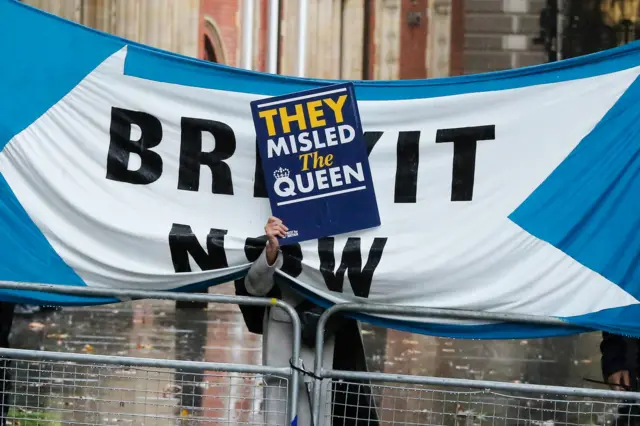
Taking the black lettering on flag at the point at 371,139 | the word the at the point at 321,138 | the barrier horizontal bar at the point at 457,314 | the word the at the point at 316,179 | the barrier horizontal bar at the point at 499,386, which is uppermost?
the black lettering on flag at the point at 371,139

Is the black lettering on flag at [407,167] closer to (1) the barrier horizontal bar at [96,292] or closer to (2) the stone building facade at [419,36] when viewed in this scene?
(1) the barrier horizontal bar at [96,292]

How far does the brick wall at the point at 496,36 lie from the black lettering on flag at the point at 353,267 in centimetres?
1959

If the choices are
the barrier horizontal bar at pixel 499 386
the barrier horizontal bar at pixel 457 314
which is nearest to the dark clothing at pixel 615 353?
the barrier horizontal bar at pixel 457 314

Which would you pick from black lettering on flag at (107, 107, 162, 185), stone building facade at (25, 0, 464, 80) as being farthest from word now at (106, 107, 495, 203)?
stone building facade at (25, 0, 464, 80)

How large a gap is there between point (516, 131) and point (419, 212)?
2.09 feet

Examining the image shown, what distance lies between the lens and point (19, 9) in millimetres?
6355

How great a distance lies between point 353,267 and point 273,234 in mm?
469

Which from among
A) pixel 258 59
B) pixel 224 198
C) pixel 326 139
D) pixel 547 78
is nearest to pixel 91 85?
pixel 224 198

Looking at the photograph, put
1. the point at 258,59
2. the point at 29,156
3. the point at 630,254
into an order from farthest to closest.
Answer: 1. the point at 258,59
2. the point at 29,156
3. the point at 630,254

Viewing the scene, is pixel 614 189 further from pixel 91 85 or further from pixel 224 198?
pixel 91 85

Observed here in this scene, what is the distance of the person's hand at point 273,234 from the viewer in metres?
5.94

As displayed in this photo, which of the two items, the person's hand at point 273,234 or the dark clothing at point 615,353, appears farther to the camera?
the dark clothing at point 615,353

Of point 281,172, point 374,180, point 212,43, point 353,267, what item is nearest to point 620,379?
point 353,267

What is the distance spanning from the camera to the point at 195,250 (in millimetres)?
6211
